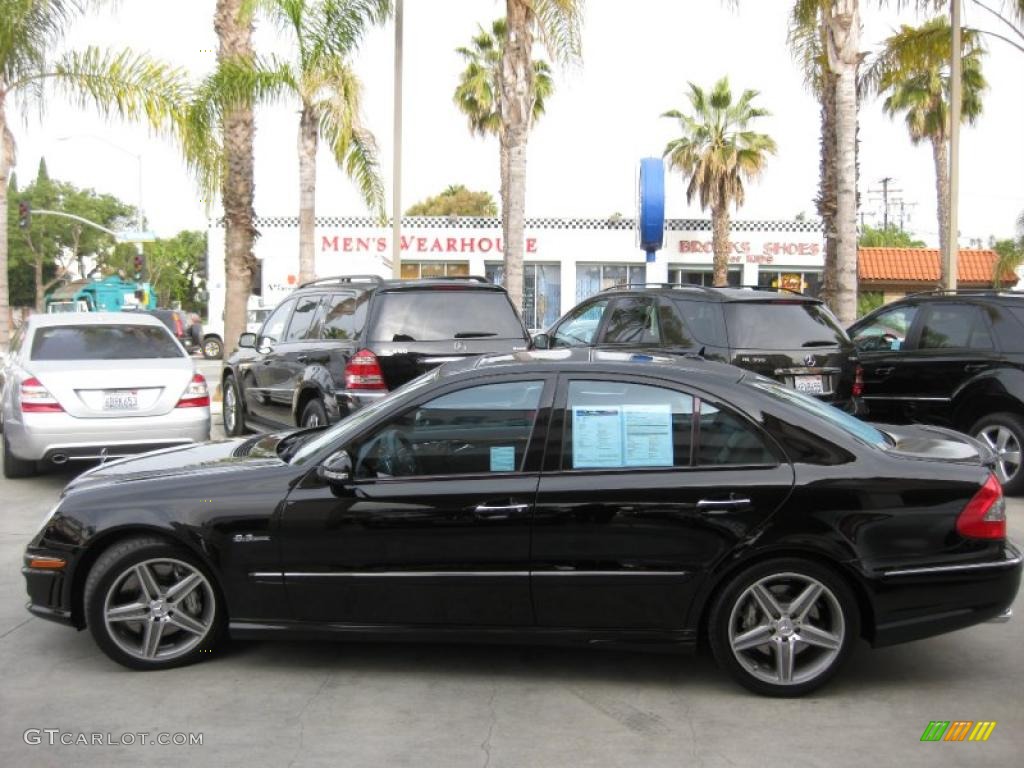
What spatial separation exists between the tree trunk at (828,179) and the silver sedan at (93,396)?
39.1 feet

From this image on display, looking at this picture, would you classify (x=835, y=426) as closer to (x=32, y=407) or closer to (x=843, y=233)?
(x=32, y=407)

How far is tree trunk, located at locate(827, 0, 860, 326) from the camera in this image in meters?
16.3

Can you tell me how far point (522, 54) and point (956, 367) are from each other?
1056cm

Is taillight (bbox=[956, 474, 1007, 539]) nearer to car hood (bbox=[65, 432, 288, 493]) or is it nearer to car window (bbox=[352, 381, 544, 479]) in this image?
car window (bbox=[352, 381, 544, 479])

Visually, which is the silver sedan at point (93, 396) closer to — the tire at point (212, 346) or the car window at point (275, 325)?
the car window at point (275, 325)

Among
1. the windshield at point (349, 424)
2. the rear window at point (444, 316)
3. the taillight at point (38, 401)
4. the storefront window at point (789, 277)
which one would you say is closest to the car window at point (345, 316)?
the rear window at point (444, 316)

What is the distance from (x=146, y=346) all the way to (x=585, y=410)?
21.8 ft

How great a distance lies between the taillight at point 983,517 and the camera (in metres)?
4.84

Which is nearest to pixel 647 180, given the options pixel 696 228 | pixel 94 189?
pixel 696 228

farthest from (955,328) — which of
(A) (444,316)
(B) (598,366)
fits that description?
(B) (598,366)

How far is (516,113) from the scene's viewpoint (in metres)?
18.8

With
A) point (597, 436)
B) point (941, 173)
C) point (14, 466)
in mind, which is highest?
point (941, 173)

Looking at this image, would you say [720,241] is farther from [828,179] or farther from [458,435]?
[458,435]

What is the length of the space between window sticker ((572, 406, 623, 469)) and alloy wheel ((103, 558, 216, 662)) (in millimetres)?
1868
